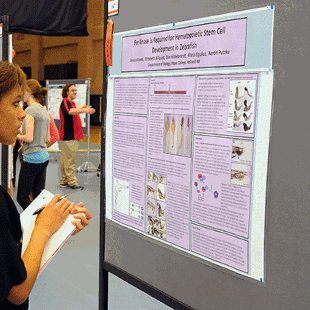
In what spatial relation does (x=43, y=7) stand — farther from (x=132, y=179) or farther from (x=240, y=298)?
(x=240, y=298)

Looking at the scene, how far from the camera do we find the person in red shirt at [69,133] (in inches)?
223

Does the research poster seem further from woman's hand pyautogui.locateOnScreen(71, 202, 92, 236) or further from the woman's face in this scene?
the woman's face

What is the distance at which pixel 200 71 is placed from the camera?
3.47ft

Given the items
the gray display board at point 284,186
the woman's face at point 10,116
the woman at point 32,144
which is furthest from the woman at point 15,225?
the woman at point 32,144

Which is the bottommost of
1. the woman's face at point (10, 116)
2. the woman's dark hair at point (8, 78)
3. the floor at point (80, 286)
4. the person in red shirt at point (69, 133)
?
the floor at point (80, 286)

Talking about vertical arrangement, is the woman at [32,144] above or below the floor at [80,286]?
→ above

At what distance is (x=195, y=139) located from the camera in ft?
3.53

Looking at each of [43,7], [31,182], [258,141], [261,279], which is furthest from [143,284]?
[43,7]

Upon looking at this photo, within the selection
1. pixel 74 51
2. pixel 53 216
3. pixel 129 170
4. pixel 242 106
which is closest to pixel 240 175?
pixel 242 106

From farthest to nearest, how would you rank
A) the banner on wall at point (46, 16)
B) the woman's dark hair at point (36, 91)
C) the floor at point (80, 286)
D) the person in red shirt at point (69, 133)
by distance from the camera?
the person in red shirt at point (69, 133), the banner on wall at point (46, 16), the woman's dark hair at point (36, 91), the floor at point (80, 286)

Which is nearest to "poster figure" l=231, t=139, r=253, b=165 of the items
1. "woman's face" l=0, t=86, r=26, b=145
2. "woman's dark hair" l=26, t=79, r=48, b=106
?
"woman's face" l=0, t=86, r=26, b=145

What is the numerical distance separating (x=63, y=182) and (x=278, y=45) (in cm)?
545

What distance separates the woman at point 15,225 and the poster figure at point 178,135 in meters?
0.36

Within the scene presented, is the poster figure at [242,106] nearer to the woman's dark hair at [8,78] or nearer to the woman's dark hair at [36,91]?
the woman's dark hair at [8,78]
